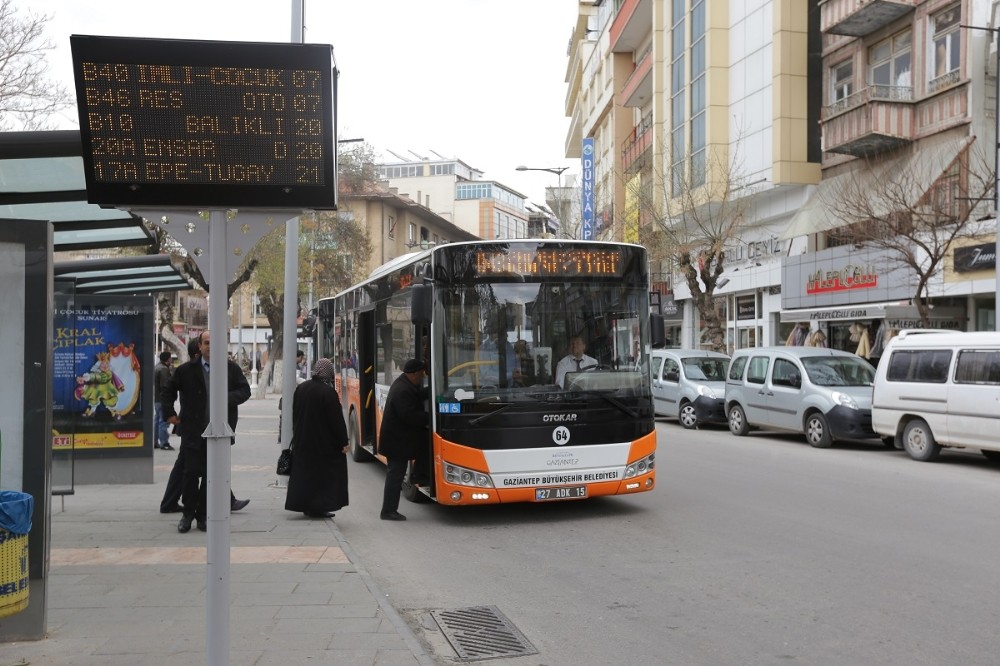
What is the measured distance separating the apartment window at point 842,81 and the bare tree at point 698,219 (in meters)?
3.79

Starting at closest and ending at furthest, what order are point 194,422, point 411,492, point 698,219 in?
point 194,422
point 411,492
point 698,219

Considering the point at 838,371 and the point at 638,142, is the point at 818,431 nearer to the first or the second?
the point at 838,371

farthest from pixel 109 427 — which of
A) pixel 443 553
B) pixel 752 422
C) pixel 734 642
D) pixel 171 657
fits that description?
pixel 752 422

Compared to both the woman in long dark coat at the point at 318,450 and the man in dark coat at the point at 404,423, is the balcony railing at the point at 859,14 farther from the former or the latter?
the woman in long dark coat at the point at 318,450

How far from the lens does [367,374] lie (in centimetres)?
1417

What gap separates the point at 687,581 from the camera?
7312 millimetres

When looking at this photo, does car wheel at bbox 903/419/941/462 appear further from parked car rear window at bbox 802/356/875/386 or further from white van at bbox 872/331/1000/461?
parked car rear window at bbox 802/356/875/386

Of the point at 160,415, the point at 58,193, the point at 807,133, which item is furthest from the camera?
the point at 807,133

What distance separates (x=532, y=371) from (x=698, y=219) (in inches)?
787

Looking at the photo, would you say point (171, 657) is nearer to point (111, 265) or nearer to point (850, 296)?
point (111, 265)

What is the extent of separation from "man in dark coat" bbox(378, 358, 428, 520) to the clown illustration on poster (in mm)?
4469

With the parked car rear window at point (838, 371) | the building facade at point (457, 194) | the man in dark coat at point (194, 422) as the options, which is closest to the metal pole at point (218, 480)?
the man in dark coat at point (194, 422)

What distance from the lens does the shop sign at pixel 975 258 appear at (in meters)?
21.5

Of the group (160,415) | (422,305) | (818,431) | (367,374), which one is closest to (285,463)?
(422,305)
